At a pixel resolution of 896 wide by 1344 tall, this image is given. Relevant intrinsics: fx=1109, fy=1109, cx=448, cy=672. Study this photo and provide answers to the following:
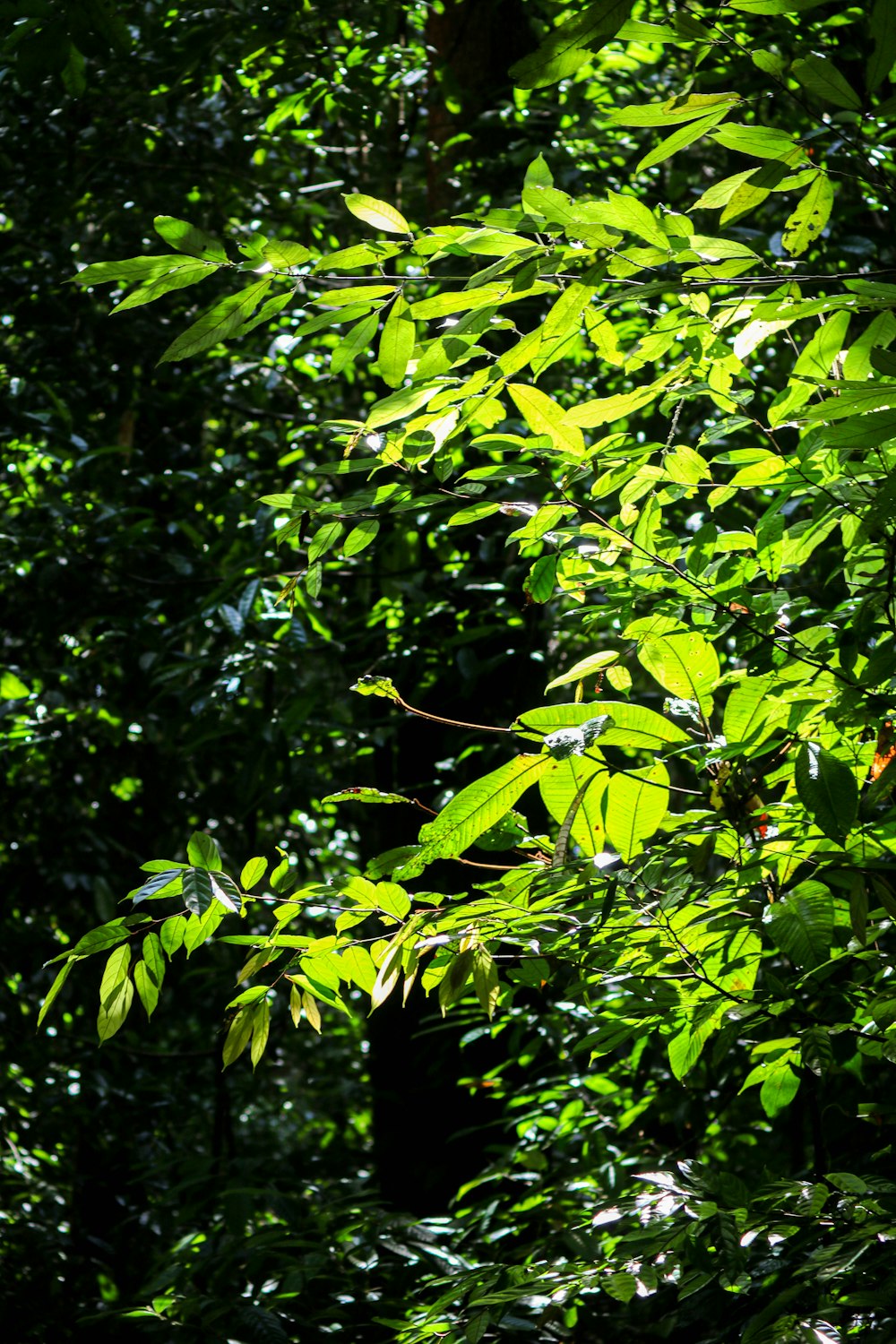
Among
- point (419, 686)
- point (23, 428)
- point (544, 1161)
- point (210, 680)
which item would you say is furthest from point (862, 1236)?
point (23, 428)

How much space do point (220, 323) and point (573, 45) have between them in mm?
436

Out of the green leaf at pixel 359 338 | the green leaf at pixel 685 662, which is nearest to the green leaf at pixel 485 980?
the green leaf at pixel 685 662

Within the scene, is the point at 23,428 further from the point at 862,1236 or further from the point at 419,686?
the point at 862,1236

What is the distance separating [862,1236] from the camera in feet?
3.45

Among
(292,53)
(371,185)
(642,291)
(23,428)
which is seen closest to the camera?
(642,291)

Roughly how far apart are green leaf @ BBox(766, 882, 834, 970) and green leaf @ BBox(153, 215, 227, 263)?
0.84 meters

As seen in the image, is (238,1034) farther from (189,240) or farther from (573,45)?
(573,45)

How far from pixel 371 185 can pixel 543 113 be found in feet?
2.70

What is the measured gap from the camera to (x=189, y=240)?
111 centimetres

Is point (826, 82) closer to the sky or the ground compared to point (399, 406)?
closer to the sky

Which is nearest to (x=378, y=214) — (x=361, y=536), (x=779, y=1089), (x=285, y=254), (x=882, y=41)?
(x=285, y=254)

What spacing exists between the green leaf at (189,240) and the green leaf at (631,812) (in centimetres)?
65

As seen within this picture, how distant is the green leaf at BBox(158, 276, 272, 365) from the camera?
1.12m

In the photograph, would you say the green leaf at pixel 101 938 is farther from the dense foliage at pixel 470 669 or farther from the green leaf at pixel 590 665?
the green leaf at pixel 590 665
